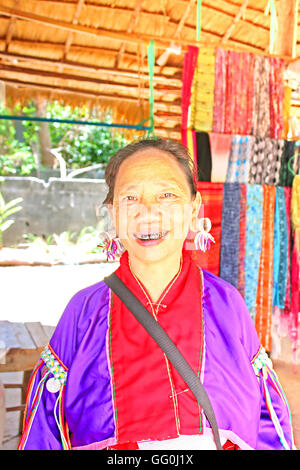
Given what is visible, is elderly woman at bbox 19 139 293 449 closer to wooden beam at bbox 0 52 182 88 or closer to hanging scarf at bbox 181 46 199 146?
hanging scarf at bbox 181 46 199 146

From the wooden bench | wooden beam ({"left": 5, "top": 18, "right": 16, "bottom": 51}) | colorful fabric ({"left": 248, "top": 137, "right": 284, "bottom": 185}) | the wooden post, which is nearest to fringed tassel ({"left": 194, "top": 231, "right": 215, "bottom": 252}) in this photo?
the wooden bench

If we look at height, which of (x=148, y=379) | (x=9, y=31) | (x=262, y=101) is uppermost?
(x=9, y=31)

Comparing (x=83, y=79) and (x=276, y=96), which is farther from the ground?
(x=83, y=79)

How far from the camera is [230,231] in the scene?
2.97 metres

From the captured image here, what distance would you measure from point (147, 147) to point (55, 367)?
0.70m

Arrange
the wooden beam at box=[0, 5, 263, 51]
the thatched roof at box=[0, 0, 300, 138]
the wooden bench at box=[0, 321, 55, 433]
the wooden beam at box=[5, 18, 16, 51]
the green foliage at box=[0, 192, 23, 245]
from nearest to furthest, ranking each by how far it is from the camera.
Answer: the wooden bench at box=[0, 321, 55, 433] → the wooden beam at box=[0, 5, 263, 51] → the wooden beam at box=[5, 18, 16, 51] → the thatched roof at box=[0, 0, 300, 138] → the green foliage at box=[0, 192, 23, 245]

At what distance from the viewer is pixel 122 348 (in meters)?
1.18

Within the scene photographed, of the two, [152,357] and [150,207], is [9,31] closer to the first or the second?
[150,207]

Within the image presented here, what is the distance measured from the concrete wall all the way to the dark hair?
326 inches

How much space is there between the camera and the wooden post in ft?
10.7

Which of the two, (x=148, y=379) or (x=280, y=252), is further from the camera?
(x=280, y=252)

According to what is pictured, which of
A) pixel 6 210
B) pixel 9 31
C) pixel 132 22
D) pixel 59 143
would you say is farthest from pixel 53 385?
pixel 59 143

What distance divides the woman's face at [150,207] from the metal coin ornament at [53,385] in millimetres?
414

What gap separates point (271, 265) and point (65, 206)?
751 cm
